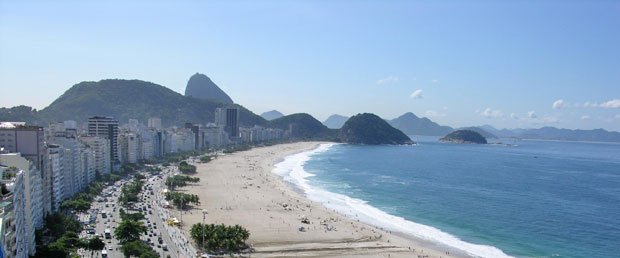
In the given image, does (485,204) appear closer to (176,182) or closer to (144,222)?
(144,222)

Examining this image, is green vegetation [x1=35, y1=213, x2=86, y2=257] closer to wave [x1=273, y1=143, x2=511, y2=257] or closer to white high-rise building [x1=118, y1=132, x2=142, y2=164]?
wave [x1=273, y1=143, x2=511, y2=257]

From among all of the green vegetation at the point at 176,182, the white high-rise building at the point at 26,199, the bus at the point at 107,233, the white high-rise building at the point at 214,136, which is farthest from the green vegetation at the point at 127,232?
the white high-rise building at the point at 214,136

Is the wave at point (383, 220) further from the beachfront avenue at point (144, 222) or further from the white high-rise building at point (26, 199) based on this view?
the white high-rise building at point (26, 199)

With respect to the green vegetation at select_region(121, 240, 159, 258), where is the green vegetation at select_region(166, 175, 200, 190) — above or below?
above

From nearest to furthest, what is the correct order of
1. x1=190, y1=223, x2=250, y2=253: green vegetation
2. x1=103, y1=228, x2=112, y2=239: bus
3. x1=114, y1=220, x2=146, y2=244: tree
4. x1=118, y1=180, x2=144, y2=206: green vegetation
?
x1=114, y1=220, x2=146, y2=244: tree
x1=190, y1=223, x2=250, y2=253: green vegetation
x1=103, y1=228, x2=112, y2=239: bus
x1=118, y1=180, x2=144, y2=206: green vegetation

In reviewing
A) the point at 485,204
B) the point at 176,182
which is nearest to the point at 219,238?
the point at 176,182

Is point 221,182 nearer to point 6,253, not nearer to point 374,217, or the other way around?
point 374,217

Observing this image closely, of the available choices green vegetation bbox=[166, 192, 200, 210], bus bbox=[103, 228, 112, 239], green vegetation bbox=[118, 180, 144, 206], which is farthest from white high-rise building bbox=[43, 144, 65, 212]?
green vegetation bbox=[166, 192, 200, 210]

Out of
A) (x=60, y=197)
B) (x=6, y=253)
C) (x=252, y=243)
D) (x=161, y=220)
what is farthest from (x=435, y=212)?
(x=6, y=253)
